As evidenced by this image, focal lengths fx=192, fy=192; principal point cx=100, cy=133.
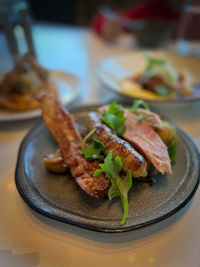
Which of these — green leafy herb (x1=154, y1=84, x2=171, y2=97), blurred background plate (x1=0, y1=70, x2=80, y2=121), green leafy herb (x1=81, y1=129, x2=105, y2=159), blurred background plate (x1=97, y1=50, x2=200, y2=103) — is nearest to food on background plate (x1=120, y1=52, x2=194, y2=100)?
green leafy herb (x1=154, y1=84, x2=171, y2=97)

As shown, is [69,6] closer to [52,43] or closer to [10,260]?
[52,43]

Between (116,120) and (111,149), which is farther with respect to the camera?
(116,120)

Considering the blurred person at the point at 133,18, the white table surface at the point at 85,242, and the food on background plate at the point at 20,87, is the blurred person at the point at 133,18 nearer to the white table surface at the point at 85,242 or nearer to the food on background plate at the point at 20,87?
the food on background plate at the point at 20,87

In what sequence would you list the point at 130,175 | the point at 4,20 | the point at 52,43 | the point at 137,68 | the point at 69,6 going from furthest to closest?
the point at 69,6 → the point at 52,43 → the point at 137,68 → the point at 4,20 → the point at 130,175

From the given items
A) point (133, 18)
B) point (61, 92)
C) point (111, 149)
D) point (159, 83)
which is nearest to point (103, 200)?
point (111, 149)

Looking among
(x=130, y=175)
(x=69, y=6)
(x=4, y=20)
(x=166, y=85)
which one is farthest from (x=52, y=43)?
(x=130, y=175)

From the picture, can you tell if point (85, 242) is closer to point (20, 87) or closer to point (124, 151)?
point (124, 151)

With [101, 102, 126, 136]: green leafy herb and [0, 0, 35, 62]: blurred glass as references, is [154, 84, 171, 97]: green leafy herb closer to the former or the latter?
[101, 102, 126, 136]: green leafy herb
